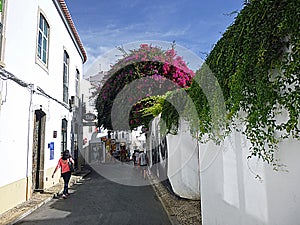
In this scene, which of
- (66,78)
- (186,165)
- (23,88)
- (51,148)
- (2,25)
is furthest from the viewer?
(66,78)

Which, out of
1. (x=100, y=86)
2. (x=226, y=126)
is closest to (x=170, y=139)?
(x=226, y=126)

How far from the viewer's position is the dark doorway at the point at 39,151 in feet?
32.8

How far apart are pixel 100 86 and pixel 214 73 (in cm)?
1286

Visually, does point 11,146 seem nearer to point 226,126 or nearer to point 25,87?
point 25,87

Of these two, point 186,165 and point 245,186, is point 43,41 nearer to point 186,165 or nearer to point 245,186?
point 186,165

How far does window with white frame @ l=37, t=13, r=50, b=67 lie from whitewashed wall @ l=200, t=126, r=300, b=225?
738 centimetres

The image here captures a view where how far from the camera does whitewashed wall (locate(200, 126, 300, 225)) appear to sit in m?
2.41

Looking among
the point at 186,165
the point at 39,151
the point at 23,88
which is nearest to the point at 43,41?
the point at 23,88

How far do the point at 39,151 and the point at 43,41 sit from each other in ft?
13.4

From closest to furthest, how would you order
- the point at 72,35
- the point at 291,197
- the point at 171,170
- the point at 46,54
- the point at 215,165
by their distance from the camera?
the point at 291,197 → the point at 215,165 → the point at 171,170 → the point at 46,54 → the point at 72,35

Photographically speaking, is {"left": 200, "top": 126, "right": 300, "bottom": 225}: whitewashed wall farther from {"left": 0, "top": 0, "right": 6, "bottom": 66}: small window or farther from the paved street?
{"left": 0, "top": 0, "right": 6, "bottom": 66}: small window

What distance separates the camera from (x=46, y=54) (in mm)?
10758

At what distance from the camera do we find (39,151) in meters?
10.3

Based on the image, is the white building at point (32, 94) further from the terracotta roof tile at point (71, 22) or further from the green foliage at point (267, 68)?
the green foliage at point (267, 68)
